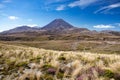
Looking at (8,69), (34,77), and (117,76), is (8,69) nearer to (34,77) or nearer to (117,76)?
A: (34,77)

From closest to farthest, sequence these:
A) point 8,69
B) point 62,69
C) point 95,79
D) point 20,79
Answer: point 95,79
point 20,79
point 62,69
point 8,69

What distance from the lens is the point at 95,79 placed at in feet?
27.1

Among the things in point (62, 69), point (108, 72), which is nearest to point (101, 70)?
point (108, 72)

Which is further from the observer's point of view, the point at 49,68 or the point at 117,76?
the point at 49,68

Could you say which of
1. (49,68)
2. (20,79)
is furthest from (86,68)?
(20,79)

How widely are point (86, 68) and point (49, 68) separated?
2.22m

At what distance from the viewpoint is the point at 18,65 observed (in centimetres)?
1270

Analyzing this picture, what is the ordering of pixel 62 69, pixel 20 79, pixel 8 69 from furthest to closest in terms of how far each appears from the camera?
pixel 8 69, pixel 62 69, pixel 20 79

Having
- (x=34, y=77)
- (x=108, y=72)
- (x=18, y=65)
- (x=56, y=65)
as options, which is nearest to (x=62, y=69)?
(x=56, y=65)

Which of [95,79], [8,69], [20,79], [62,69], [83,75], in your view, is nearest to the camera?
[95,79]

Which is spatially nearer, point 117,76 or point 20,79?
point 117,76

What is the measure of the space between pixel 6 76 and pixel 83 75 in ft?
14.8

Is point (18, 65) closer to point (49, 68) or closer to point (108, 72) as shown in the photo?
point (49, 68)

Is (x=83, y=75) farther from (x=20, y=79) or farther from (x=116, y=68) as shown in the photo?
(x=20, y=79)
